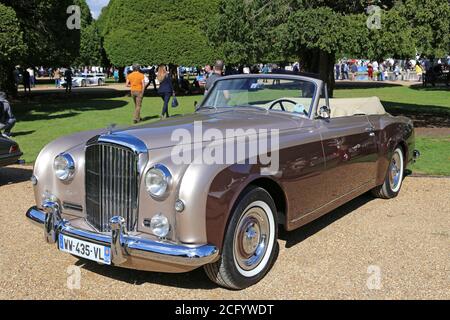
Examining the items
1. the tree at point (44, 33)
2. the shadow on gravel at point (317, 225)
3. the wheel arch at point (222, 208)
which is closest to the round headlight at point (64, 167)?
the wheel arch at point (222, 208)

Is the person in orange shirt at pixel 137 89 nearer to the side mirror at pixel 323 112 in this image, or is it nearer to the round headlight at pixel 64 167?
the side mirror at pixel 323 112

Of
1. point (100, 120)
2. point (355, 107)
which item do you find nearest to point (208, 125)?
point (355, 107)

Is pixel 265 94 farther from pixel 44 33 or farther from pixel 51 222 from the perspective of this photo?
pixel 44 33

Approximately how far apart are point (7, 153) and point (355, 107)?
513 cm

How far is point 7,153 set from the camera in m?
7.52

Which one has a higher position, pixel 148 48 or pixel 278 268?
pixel 148 48

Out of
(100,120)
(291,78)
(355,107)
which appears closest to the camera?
(291,78)

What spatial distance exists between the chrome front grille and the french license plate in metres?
0.20

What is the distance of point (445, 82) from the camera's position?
3394 cm

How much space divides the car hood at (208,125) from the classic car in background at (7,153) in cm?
356

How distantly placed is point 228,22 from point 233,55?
46.5 inches

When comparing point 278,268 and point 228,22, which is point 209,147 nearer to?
point 278,268

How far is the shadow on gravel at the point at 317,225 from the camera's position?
5316 mm
